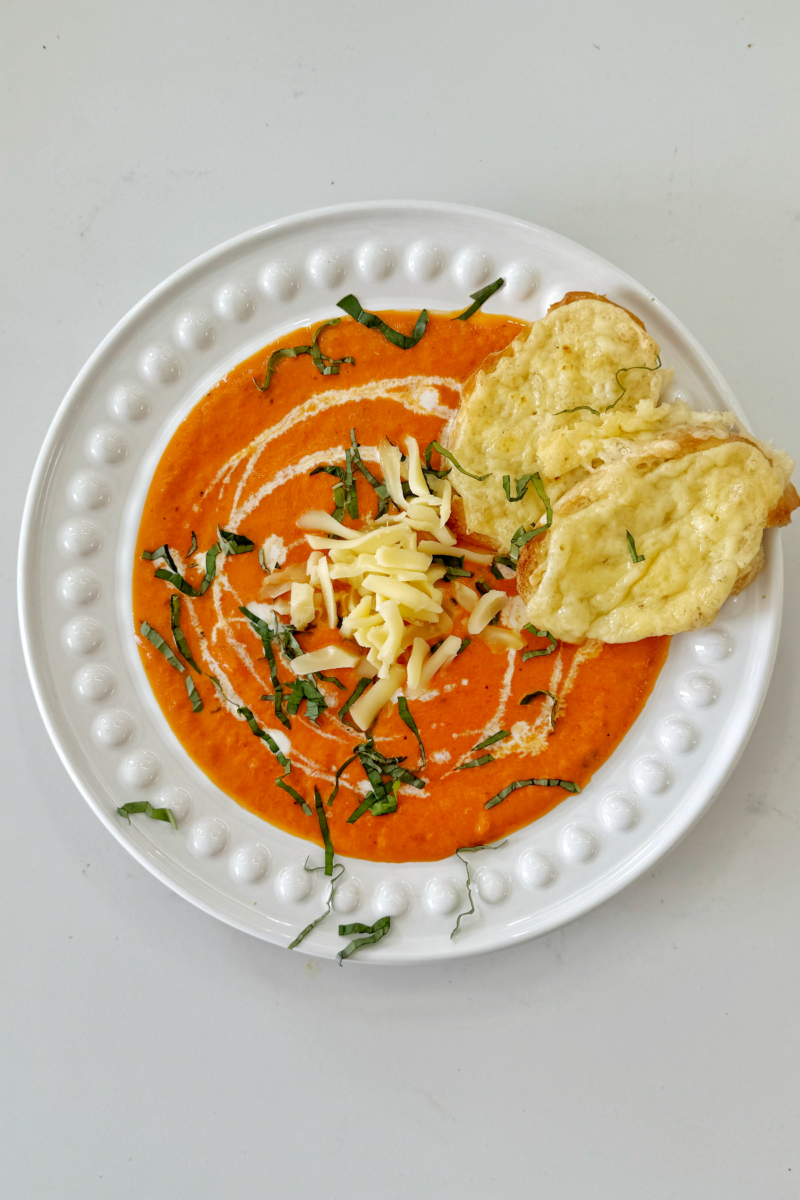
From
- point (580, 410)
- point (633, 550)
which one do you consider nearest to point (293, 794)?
point (633, 550)

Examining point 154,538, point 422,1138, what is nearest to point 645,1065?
point 422,1138

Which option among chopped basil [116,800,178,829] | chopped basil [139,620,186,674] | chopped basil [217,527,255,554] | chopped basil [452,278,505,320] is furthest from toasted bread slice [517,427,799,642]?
chopped basil [116,800,178,829]

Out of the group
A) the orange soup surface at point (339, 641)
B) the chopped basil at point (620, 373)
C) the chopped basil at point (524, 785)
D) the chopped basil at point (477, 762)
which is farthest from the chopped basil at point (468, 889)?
the chopped basil at point (620, 373)

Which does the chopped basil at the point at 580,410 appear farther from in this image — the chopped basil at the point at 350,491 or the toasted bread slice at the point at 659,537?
the chopped basil at the point at 350,491

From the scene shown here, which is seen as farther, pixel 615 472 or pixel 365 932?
pixel 365 932

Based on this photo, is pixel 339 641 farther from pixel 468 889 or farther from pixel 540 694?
pixel 468 889

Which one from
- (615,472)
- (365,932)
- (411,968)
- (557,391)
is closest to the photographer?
(615,472)

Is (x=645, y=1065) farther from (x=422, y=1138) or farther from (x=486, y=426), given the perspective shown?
(x=486, y=426)
